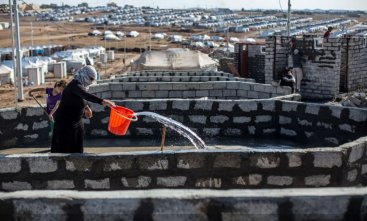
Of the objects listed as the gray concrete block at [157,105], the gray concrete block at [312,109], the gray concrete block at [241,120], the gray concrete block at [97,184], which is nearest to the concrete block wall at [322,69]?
the gray concrete block at [312,109]

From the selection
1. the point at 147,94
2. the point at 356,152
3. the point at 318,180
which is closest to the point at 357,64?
the point at 147,94

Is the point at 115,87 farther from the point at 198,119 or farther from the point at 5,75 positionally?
the point at 5,75

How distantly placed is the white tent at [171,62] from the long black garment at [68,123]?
13217 mm

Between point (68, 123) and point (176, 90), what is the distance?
18.0ft

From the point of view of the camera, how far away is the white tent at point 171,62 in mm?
19984

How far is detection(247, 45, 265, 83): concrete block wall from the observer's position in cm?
1783

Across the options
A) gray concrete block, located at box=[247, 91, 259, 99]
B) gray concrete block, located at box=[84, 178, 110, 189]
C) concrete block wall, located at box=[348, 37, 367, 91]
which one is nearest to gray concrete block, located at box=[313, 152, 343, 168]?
gray concrete block, located at box=[84, 178, 110, 189]

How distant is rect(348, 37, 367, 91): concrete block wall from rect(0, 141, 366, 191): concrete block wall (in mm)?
9897

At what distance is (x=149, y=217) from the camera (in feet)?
10.6

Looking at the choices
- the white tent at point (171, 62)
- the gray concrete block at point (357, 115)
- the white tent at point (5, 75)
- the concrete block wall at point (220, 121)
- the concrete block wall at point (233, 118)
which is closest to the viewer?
the gray concrete block at point (357, 115)

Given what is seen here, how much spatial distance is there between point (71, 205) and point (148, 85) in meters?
8.62

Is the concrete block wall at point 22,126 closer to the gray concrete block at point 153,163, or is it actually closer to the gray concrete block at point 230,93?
the gray concrete block at point 153,163

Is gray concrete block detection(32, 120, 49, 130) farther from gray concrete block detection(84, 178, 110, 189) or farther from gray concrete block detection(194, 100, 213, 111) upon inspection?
gray concrete block detection(84, 178, 110, 189)

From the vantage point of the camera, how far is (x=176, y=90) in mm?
11820
